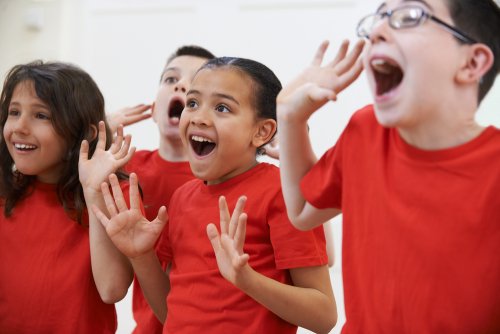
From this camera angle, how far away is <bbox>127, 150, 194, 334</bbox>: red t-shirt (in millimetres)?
1575

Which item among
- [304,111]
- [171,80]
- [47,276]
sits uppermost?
[304,111]

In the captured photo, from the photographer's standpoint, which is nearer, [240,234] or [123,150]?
[240,234]

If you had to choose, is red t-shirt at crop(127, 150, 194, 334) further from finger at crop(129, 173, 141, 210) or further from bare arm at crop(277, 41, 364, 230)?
bare arm at crop(277, 41, 364, 230)

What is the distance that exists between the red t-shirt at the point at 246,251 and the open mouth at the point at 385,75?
1.15 feet

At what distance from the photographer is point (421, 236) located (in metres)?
0.85

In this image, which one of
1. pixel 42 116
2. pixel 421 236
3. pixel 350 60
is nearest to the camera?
pixel 421 236

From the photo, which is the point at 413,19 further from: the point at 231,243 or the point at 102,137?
the point at 102,137

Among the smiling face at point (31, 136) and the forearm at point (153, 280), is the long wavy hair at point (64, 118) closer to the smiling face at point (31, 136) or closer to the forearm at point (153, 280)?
the smiling face at point (31, 136)

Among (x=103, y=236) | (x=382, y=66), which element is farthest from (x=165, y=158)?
(x=382, y=66)

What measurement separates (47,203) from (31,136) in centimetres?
16

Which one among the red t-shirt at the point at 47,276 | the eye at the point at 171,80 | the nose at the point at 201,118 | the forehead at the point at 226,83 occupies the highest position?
the forehead at the point at 226,83

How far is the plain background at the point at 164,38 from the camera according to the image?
2969 millimetres

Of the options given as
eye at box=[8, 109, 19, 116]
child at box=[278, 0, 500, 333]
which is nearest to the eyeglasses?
child at box=[278, 0, 500, 333]

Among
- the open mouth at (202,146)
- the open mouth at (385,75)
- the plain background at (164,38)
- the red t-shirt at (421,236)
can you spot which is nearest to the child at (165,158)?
the open mouth at (202,146)
